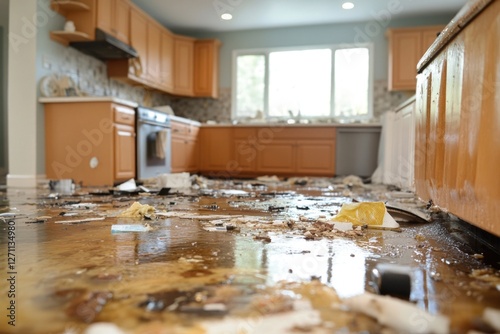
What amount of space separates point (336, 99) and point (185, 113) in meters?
3.04

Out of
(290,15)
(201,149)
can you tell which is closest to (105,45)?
(201,149)

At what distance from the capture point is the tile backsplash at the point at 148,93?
196 inches

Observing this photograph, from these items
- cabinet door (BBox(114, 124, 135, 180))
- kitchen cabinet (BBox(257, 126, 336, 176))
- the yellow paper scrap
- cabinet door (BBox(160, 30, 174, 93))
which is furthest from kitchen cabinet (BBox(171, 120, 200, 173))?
the yellow paper scrap

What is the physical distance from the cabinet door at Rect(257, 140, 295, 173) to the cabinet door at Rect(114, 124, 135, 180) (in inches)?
105

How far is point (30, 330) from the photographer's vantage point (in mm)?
803

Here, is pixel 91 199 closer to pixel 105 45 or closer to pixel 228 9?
pixel 105 45

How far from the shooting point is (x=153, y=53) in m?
6.45

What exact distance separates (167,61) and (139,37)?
1053mm

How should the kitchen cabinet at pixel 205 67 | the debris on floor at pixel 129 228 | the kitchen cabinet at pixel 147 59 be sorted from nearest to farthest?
the debris on floor at pixel 129 228
the kitchen cabinet at pixel 147 59
the kitchen cabinet at pixel 205 67

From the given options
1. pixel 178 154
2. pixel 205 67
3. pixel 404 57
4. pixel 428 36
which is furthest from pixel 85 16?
pixel 428 36

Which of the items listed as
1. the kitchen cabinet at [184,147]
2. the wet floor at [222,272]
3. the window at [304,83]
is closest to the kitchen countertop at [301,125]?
the kitchen cabinet at [184,147]

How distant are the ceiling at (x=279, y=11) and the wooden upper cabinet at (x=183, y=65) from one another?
335 mm

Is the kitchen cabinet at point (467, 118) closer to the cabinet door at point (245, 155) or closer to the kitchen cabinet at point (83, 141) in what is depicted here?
the kitchen cabinet at point (83, 141)

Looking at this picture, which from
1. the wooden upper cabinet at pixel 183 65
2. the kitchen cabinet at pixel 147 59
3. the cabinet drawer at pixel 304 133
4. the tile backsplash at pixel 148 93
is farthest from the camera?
the wooden upper cabinet at pixel 183 65
